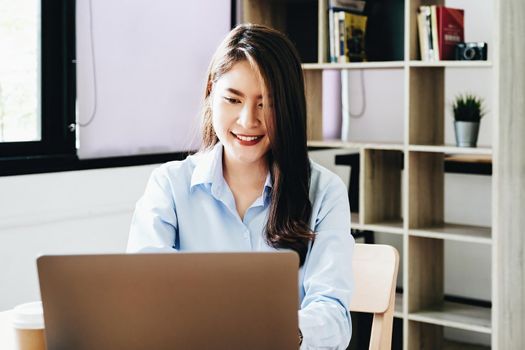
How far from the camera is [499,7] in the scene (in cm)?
285

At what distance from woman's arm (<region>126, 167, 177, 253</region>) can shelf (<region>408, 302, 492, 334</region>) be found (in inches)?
69.6

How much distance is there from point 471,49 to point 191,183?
5.74ft

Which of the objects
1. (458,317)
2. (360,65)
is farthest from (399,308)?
(360,65)

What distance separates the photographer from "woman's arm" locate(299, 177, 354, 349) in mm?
1297

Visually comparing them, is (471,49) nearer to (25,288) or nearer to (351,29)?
(351,29)

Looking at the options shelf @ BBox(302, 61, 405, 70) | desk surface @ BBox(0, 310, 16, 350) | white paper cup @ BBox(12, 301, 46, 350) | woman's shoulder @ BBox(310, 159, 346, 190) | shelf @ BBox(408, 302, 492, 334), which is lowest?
shelf @ BBox(408, 302, 492, 334)

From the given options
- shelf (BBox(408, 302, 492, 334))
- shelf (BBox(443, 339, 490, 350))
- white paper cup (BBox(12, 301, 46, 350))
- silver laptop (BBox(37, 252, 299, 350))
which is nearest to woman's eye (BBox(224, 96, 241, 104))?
white paper cup (BBox(12, 301, 46, 350))

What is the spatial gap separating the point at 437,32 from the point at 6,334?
2157mm

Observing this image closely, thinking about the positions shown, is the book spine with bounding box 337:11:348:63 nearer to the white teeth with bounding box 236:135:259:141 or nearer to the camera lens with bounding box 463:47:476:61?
the camera lens with bounding box 463:47:476:61

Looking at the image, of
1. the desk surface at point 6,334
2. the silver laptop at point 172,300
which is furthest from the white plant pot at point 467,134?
the silver laptop at point 172,300

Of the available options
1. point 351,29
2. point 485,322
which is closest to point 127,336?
point 485,322

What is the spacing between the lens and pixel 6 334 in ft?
4.88

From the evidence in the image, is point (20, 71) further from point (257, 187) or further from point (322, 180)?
point (322, 180)

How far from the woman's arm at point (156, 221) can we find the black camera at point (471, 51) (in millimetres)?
1744
